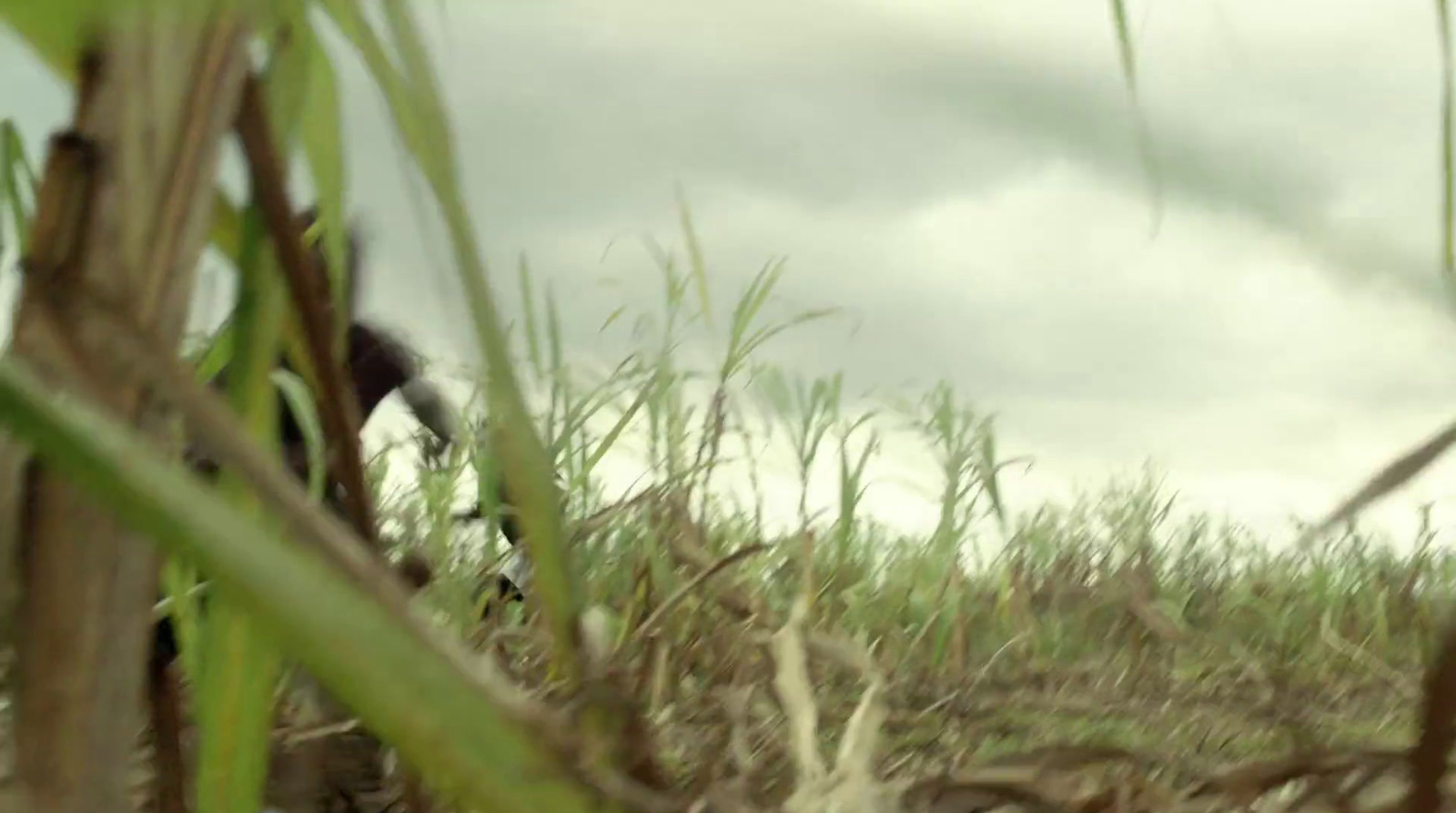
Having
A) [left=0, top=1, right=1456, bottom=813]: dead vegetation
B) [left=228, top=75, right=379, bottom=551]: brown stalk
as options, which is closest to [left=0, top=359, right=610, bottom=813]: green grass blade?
[left=0, top=1, right=1456, bottom=813]: dead vegetation

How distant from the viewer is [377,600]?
15cm

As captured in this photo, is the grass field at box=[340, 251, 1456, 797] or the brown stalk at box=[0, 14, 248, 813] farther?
the grass field at box=[340, 251, 1456, 797]

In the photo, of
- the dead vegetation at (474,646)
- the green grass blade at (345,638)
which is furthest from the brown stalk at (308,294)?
the green grass blade at (345,638)

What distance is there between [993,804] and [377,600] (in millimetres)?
300

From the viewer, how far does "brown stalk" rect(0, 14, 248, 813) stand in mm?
201

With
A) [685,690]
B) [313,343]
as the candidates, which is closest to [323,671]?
[313,343]

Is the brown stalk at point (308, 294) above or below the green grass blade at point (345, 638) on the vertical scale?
above

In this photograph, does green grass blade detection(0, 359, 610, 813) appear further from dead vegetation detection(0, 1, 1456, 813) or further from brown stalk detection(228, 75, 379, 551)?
brown stalk detection(228, 75, 379, 551)

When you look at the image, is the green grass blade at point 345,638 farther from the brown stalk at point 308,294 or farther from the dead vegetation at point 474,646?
the brown stalk at point 308,294

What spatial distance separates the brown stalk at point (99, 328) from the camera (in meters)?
0.20

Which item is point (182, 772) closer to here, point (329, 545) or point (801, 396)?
point (329, 545)

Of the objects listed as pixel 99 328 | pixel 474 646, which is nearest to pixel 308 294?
pixel 99 328

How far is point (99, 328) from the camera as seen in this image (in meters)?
0.21

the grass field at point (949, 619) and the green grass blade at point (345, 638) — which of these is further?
the grass field at point (949, 619)
